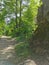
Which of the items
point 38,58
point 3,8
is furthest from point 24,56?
point 3,8

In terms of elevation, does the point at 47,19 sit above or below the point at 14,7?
above

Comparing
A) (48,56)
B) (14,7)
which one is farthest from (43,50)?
(14,7)

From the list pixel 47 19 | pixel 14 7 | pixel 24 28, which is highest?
pixel 47 19

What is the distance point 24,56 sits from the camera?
9.33 meters

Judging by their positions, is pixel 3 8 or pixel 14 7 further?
pixel 14 7

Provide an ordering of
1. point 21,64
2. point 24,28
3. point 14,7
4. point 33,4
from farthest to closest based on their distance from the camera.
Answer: point 14,7
point 24,28
point 33,4
point 21,64

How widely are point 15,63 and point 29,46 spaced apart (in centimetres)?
235

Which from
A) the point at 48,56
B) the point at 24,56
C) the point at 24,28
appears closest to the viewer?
the point at 48,56

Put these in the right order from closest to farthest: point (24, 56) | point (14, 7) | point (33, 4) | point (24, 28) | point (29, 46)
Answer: point (24, 56) → point (29, 46) → point (33, 4) → point (24, 28) → point (14, 7)

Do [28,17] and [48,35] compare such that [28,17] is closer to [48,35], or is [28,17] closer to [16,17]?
[16,17]

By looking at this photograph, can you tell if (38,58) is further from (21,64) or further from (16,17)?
(16,17)

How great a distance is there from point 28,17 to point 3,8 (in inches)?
137

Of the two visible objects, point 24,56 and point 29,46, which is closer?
point 24,56

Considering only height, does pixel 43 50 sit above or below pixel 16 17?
above
